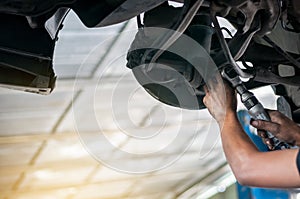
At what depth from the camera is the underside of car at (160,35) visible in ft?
3.57

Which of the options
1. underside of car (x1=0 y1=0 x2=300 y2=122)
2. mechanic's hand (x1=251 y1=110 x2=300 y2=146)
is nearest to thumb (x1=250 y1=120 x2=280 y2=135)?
mechanic's hand (x1=251 y1=110 x2=300 y2=146)

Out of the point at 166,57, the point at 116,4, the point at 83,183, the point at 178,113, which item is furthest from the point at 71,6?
the point at 83,183

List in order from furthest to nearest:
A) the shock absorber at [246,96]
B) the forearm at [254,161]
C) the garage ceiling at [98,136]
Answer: the garage ceiling at [98,136] < the shock absorber at [246,96] < the forearm at [254,161]

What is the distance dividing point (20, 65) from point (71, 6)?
207 mm

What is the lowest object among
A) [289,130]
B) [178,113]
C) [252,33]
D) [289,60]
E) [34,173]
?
[34,173]

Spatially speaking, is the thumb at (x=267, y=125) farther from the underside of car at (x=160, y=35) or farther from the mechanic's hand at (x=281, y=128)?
the underside of car at (x=160, y=35)

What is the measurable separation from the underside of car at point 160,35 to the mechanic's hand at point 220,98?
0.13 feet

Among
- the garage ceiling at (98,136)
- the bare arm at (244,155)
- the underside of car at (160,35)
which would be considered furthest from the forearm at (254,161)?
the garage ceiling at (98,136)

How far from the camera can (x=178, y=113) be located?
4164 millimetres

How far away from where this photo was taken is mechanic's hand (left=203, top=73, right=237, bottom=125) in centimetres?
119

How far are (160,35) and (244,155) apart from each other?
0.33 meters

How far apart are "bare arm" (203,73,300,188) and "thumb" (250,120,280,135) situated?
0.04 metres

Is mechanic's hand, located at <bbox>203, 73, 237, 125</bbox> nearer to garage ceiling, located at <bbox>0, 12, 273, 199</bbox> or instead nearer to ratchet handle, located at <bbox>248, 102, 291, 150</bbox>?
ratchet handle, located at <bbox>248, 102, 291, 150</bbox>

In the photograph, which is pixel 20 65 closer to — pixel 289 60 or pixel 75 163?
A: pixel 289 60
